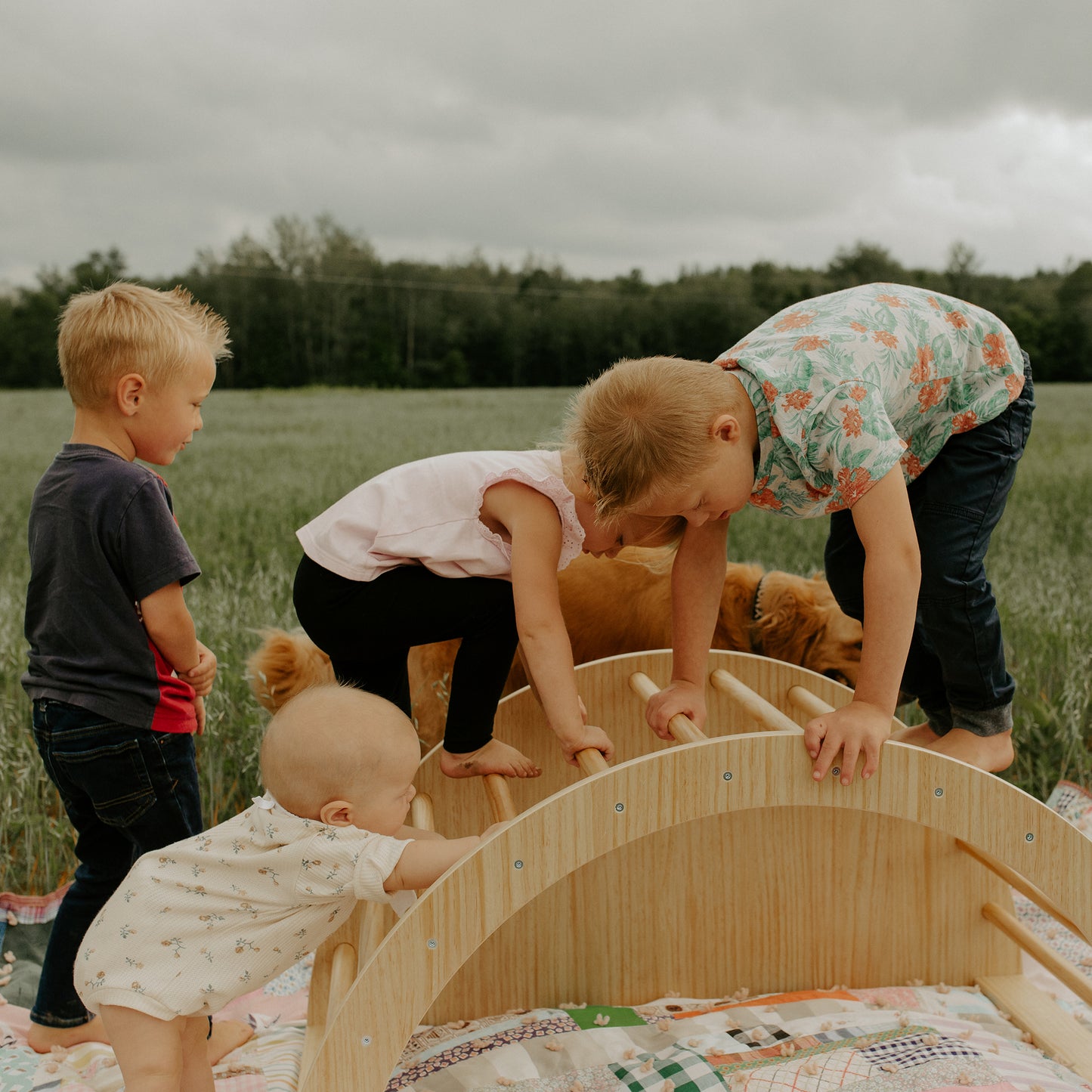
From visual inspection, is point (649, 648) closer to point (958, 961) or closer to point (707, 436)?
point (958, 961)

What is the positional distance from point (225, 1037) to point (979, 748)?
4.54 ft

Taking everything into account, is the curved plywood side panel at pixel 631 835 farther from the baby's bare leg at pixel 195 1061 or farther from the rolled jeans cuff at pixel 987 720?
the rolled jeans cuff at pixel 987 720

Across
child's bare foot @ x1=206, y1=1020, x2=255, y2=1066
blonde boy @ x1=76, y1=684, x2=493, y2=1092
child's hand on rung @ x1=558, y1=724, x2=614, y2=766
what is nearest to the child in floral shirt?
child's hand on rung @ x1=558, y1=724, x2=614, y2=766

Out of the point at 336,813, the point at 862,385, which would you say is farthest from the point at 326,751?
the point at 862,385

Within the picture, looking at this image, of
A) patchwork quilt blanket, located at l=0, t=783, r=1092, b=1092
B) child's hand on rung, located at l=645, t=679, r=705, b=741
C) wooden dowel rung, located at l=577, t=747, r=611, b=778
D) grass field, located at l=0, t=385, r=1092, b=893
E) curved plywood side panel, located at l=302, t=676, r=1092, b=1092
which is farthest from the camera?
grass field, located at l=0, t=385, r=1092, b=893

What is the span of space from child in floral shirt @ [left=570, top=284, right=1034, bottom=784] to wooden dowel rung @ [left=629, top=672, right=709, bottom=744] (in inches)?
2.1

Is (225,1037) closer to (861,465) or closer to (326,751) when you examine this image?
(326,751)

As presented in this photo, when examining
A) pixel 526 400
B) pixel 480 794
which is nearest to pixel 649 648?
pixel 480 794

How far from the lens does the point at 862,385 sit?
1.31m

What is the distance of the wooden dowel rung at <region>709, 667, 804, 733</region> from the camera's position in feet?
4.38

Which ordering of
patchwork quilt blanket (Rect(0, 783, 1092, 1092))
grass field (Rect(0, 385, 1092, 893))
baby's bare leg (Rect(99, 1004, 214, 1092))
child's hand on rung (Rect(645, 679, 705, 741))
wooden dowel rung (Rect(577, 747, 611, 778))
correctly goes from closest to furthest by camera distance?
baby's bare leg (Rect(99, 1004, 214, 1092)) → wooden dowel rung (Rect(577, 747, 611, 778)) → patchwork quilt blanket (Rect(0, 783, 1092, 1092)) → child's hand on rung (Rect(645, 679, 705, 741)) → grass field (Rect(0, 385, 1092, 893))

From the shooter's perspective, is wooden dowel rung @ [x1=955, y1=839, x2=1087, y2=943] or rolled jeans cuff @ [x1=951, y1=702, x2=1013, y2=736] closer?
wooden dowel rung @ [x1=955, y1=839, x2=1087, y2=943]

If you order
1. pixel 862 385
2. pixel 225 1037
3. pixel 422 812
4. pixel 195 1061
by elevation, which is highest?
pixel 862 385

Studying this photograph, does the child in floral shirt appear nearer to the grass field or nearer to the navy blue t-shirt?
the grass field
